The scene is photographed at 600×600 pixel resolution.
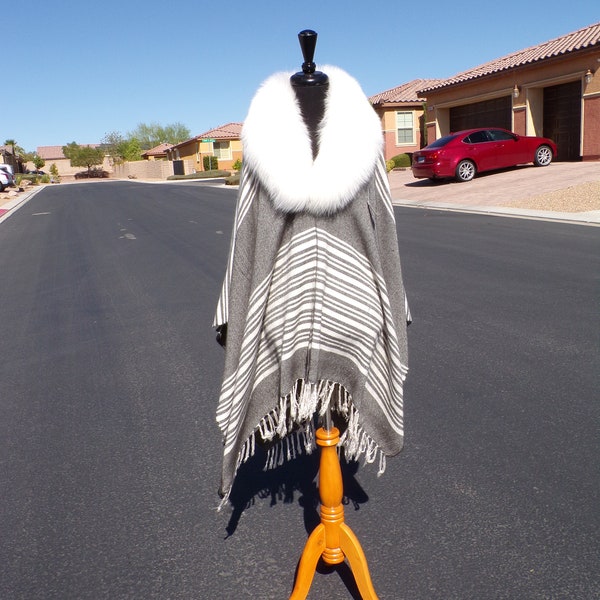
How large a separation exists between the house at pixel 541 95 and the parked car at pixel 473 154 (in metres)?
2.14

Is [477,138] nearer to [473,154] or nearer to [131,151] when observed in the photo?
Answer: [473,154]

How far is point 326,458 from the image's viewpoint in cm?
225

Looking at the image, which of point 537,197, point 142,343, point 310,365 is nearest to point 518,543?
point 310,365

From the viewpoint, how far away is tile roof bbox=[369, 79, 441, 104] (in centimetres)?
3279

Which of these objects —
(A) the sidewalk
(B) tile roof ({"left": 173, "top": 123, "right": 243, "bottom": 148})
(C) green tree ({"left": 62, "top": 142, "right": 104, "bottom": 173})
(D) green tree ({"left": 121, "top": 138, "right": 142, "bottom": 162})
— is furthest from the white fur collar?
(D) green tree ({"left": 121, "top": 138, "right": 142, "bottom": 162})

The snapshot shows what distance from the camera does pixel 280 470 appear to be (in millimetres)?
3330

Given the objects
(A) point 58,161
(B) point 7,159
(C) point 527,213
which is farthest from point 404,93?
(A) point 58,161

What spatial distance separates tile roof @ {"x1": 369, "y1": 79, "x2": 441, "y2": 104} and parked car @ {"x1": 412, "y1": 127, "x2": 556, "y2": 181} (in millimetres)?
13347

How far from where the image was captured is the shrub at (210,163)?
54656 millimetres

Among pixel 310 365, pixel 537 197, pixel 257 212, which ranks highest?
pixel 257 212

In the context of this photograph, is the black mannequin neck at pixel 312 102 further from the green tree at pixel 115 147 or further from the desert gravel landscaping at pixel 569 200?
the green tree at pixel 115 147

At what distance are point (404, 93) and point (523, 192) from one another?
1988cm

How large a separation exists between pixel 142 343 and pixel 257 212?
379 cm

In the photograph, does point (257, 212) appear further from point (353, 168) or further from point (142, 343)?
point (142, 343)
